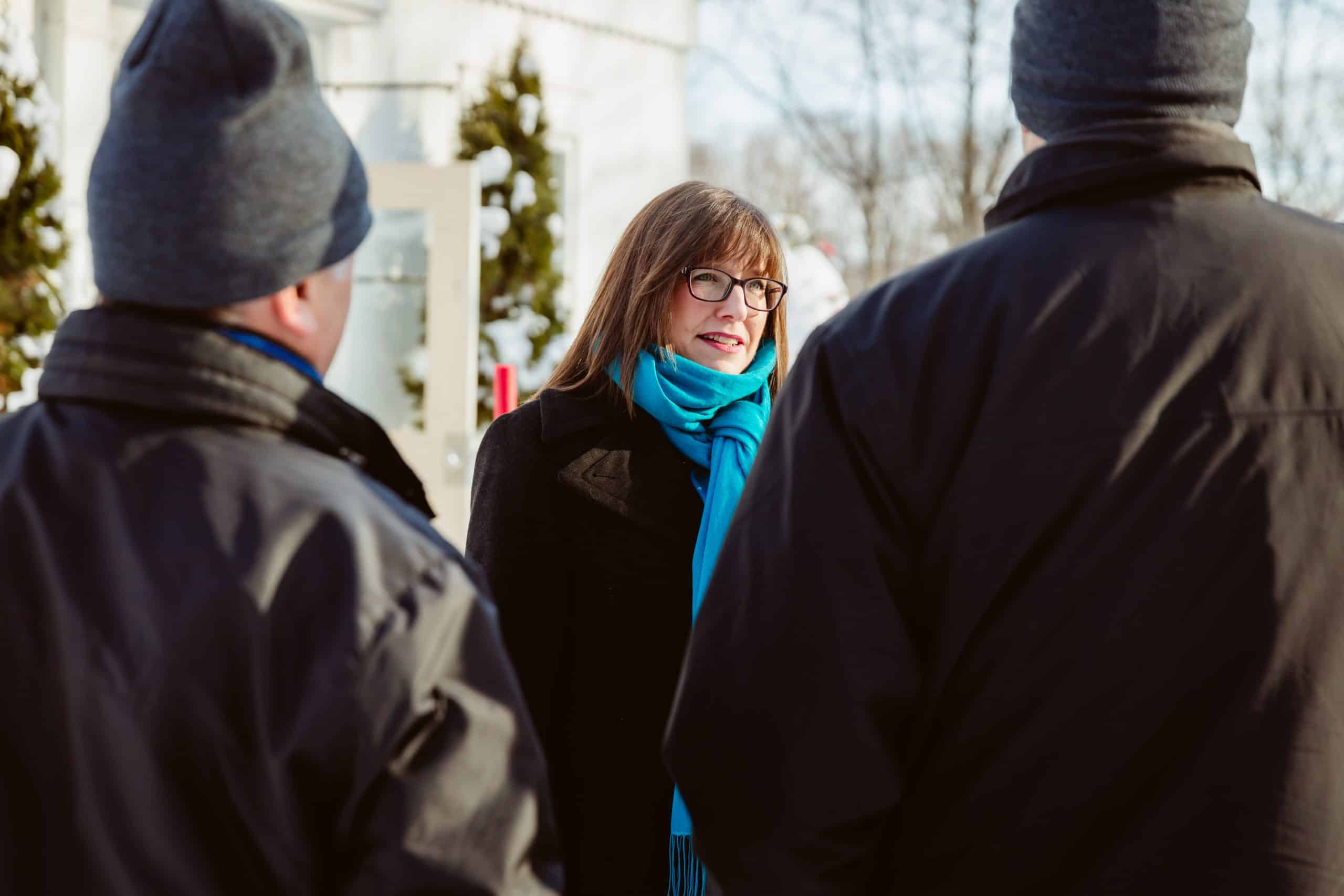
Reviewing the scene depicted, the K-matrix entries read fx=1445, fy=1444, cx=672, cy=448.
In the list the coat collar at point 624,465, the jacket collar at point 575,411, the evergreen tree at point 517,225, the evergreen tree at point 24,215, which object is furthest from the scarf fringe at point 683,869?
the evergreen tree at point 517,225

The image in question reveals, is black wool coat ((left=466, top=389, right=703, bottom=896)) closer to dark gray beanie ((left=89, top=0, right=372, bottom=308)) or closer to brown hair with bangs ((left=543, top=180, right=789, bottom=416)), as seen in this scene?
brown hair with bangs ((left=543, top=180, right=789, bottom=416))

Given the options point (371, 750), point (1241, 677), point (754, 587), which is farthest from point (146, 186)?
point (1241, 677)

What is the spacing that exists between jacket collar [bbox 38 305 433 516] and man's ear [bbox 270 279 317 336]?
0.05 meters

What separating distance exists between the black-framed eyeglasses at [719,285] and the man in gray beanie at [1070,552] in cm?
107

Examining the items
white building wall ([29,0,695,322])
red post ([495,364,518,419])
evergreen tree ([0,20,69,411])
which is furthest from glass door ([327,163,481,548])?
red post ([495,364,518,419])

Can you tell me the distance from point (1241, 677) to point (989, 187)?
12.9 meters

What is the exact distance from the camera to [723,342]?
2721 millimetres

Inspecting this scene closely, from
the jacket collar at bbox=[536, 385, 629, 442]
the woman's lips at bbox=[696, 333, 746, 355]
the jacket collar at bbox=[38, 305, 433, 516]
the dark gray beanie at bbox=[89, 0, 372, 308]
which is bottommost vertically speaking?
the jacket collar at bbox=[536, 385, 629, 442]

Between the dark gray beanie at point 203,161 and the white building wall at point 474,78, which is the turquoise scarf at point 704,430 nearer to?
the dark gray beanie at point 203,161

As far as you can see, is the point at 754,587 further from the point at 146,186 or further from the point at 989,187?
the point at 989,187

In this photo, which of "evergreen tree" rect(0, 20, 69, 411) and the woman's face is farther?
"evergreen tree" rect(0, 20, 69, 411)

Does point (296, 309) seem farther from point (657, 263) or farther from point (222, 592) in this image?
point (657, 263)

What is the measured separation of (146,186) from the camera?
1341mm

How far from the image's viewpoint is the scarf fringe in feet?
8.07
